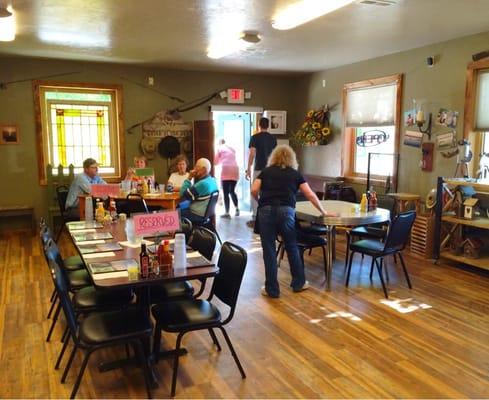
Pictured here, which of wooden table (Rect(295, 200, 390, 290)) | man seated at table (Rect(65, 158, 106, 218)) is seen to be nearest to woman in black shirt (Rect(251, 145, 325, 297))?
wooden table (Rect(295, 200, 390, 290))

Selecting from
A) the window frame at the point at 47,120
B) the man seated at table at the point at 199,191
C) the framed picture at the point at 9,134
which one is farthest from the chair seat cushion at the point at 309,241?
the framed picture at the point at 9,134

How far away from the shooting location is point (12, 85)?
Result: 6.30 m

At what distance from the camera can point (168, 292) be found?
3.00m

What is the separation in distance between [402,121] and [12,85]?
5.40 meters

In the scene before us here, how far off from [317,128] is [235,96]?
1531 mm

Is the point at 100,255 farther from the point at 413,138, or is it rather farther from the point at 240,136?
the point at 240,136

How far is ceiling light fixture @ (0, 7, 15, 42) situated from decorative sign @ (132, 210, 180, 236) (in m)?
2.50

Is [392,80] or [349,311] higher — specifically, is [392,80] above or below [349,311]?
above

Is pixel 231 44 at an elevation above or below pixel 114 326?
above

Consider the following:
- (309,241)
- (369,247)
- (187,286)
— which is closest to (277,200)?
(309,241)

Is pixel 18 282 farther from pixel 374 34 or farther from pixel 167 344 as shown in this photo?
pixel 374 34

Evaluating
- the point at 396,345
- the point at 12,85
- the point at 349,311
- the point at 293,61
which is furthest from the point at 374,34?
the point at 12,85

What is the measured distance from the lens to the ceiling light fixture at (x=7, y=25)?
3.89 metres

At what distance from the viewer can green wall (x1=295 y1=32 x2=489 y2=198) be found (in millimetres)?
5047
